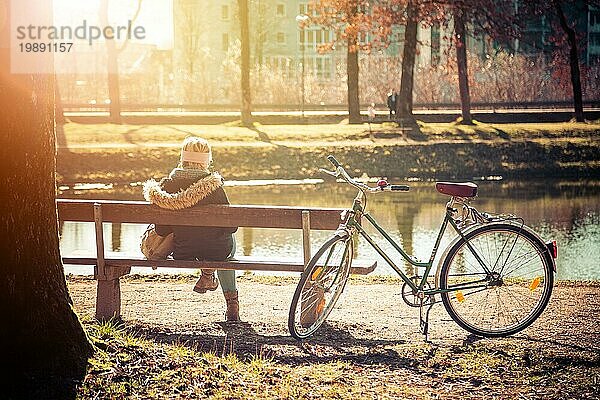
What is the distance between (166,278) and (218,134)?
2464cm

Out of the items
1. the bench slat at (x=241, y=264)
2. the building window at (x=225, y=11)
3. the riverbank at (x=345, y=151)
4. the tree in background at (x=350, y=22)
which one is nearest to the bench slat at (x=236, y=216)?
the bench slat at (x=241, y=264)

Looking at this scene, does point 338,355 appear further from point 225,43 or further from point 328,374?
point 225,43

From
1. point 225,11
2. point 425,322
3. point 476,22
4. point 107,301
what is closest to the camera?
point 425,322

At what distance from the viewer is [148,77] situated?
61344mm

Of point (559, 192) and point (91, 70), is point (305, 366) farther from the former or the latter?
point (91, 70)

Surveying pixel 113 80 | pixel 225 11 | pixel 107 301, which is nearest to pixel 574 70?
pixel 113 80

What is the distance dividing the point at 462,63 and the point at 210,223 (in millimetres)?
31572

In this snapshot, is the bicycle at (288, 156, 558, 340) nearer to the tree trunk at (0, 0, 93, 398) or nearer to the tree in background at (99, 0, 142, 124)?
the tree trunk at (0, 0, 93, 398)

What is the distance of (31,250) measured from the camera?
631cm

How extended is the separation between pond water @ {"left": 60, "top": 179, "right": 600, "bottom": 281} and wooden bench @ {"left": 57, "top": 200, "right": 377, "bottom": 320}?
50 cm

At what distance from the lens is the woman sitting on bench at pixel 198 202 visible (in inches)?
336

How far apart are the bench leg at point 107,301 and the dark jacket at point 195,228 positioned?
0.54 metres

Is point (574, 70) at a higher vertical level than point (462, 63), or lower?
lower

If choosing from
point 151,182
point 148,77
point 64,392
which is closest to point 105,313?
point 151,182
